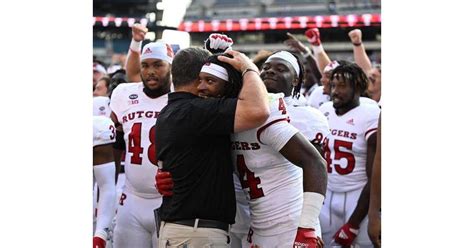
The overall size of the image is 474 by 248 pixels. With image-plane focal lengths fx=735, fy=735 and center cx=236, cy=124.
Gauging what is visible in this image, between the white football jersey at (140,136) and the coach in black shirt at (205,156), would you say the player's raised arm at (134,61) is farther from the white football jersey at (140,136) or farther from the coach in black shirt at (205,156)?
the coach in black shirt at (205,156)

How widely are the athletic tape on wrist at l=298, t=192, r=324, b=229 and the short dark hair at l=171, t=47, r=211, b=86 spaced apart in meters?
0.71

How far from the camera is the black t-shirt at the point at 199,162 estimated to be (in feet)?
9.75

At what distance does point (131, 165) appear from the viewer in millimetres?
4332

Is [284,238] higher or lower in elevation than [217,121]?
lower

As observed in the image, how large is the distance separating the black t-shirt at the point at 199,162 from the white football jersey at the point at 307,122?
2.39ft

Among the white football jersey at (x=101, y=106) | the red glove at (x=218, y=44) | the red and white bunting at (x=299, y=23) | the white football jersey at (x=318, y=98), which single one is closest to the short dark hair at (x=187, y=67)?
the red glove at (x=218, y=44)

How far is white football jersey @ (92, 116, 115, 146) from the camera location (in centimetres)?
432

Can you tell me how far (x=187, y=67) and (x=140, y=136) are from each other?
4.05 ft

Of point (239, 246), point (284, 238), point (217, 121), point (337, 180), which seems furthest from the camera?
point (337, 180)

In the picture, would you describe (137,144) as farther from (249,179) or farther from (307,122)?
(249,179)

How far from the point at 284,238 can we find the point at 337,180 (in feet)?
6.13

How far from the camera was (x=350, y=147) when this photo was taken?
4.91 metres
